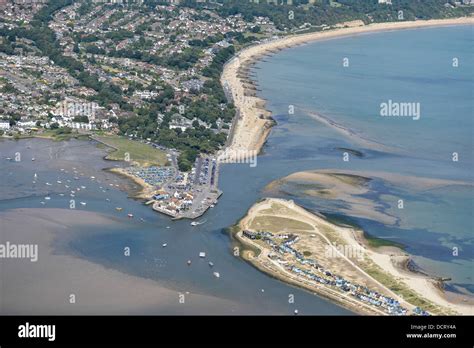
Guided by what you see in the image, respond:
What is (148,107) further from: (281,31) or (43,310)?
(281,31)


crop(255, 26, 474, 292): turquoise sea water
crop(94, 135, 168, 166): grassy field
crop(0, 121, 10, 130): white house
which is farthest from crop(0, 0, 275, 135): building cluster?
crop(255, 26, 474, 292): turquoise sea water

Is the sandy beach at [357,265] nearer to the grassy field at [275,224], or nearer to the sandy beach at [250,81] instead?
the grassy field at [275,224]

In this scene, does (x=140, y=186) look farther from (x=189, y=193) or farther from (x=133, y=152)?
(x=133, y=152)

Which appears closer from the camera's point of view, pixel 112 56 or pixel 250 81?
pixel 250 81

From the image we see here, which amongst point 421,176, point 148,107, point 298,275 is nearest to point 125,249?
point 298,275

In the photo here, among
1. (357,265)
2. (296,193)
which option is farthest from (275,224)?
(357,265)

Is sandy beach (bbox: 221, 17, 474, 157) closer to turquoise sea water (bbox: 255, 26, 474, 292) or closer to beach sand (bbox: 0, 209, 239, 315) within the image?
turquoise sea water (bbox: 255, 26, 474, 292)

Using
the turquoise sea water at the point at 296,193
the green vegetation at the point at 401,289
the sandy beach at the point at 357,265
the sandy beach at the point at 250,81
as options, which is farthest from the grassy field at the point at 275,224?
the sandy beach at the point at 250,81
